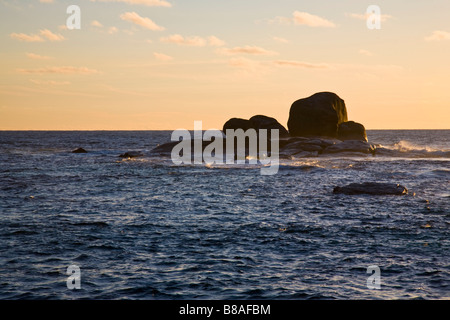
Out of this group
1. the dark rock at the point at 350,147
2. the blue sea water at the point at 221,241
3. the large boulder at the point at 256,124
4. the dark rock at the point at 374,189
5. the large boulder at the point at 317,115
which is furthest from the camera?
the large boulder at the point at 256,124

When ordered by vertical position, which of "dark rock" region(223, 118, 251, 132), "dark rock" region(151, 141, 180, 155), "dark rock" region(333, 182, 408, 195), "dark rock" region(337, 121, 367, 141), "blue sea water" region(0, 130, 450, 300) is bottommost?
"blue sea water" region(0, 130, 450, 300)

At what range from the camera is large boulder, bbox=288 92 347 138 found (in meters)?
74.5

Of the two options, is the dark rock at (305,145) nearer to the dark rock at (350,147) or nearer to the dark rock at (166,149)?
the dark rock at (350,147)

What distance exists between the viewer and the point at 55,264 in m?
14.8

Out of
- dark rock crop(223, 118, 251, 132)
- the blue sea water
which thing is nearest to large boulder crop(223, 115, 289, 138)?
dark rock crop(223, 118, 251, 132)

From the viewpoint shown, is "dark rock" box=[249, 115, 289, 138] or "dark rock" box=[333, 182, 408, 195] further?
"dark rock" box=[249, 115, 289, 138]

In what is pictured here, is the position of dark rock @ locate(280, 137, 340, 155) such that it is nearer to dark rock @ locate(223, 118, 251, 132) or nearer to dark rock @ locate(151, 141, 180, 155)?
dark rock @ locate(223, 118, 251, 132)

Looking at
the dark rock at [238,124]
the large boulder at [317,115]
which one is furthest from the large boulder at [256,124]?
the large boulder at [317,115]

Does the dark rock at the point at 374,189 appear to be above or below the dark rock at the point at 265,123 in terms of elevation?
below

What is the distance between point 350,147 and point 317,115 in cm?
1026

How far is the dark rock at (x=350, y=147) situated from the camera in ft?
215

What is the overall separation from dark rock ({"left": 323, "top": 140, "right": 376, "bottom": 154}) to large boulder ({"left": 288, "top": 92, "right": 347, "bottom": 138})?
7.44 metres

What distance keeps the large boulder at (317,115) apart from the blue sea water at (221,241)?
3991 cm
